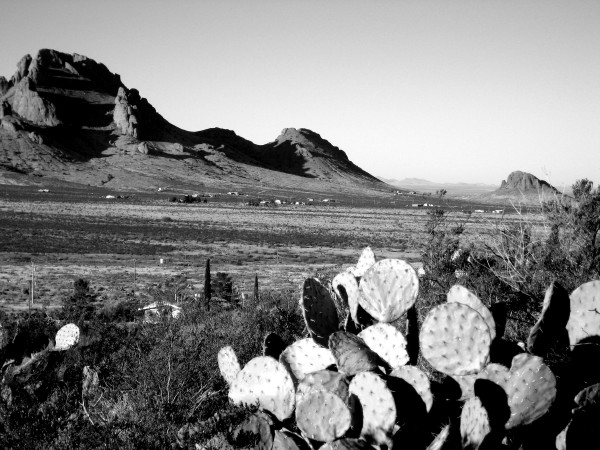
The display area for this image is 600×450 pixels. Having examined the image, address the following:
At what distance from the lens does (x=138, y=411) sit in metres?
5.89

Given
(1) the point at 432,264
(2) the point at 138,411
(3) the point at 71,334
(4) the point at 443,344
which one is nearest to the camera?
(4) the point at 443,344

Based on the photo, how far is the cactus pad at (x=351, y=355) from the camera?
4.29 m

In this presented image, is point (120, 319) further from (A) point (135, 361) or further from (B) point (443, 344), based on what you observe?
(B) point (443, 344)

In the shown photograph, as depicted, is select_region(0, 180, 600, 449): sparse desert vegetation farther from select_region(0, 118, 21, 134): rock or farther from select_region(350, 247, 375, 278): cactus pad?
select_region(0, 118, 21, 134): rock

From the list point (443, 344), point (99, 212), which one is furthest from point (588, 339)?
point (99, 212)

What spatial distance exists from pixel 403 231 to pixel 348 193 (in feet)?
362

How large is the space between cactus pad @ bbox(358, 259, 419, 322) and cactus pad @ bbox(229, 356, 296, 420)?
2.88 feet

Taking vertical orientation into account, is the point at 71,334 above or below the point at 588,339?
below

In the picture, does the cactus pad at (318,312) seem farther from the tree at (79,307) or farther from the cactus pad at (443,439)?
the tree at (79,307)

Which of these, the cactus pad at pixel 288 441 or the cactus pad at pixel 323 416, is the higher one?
the cactus pad at pixel 323 416

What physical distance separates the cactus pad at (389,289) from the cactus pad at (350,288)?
1.05 feet


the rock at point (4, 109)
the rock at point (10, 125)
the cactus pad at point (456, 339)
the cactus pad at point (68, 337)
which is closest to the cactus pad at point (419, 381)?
the cactus pad at point (456, 339)

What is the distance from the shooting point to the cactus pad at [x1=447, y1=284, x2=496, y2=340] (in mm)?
4172

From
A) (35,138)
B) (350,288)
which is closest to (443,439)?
(350,288)
